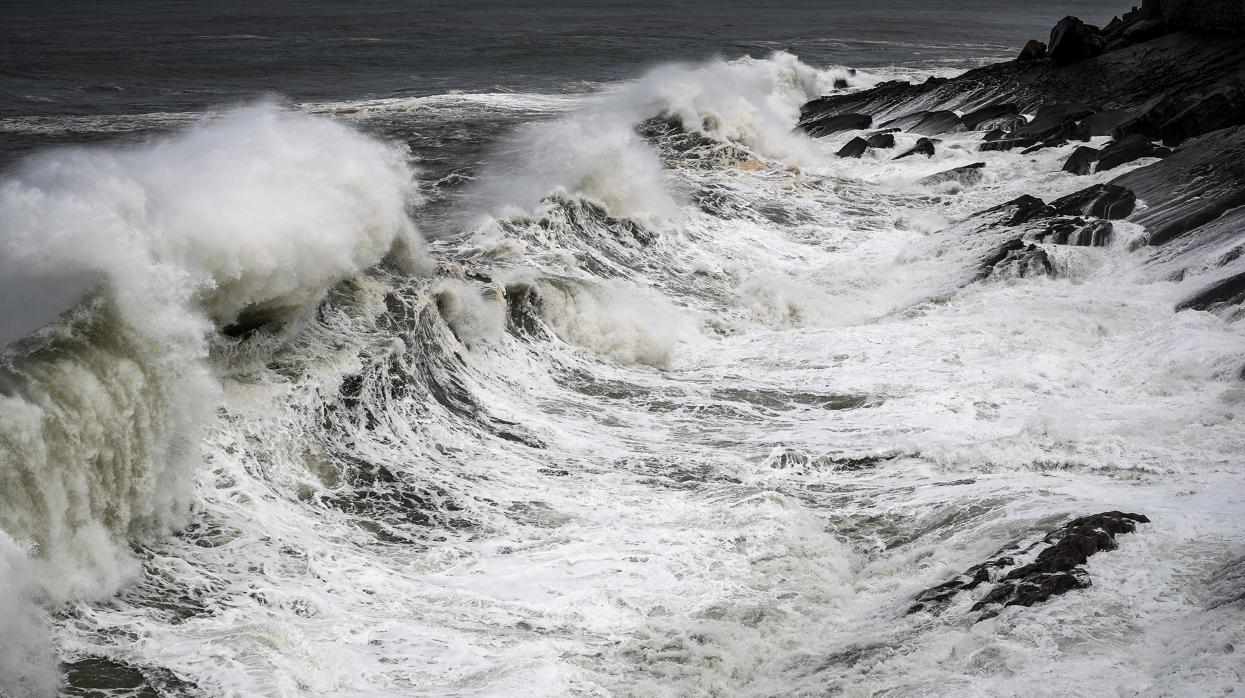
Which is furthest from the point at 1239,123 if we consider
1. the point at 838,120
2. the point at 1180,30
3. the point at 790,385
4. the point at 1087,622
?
the point at 1087,622

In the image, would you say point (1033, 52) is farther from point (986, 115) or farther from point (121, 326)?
point (121, 326)

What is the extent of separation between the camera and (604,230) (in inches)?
660

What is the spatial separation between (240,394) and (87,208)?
74.1 inches

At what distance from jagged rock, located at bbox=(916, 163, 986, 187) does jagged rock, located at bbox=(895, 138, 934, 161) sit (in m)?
2.18

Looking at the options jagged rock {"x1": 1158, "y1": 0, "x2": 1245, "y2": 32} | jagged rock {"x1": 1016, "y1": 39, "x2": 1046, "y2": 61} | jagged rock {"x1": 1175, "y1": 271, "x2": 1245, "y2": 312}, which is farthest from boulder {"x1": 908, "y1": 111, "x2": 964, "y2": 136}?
jagged rock {"x1": 1175, "y1": 271, "x2": 1245, "y2": 312}

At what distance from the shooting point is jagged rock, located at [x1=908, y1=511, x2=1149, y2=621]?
6.88 m

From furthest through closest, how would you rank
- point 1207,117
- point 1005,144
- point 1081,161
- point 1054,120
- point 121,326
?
point 1054,120 → point 1005,144 → point 1081,161 → point 1207,117 → point 121,326

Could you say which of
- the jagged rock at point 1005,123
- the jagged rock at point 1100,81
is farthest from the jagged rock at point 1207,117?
the jagged rock at point 1005,123

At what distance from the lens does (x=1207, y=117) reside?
21.0 metres

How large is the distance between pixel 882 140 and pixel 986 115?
10.2ft

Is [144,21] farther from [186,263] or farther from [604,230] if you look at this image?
[186,263]

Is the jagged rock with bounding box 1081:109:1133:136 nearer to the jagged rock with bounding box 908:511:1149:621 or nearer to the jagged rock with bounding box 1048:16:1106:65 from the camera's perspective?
the jagged rock with bounding box 1048:16:1106:65

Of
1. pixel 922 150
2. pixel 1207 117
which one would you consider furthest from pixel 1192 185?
pixel 922 150

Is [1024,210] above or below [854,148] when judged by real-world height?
below
